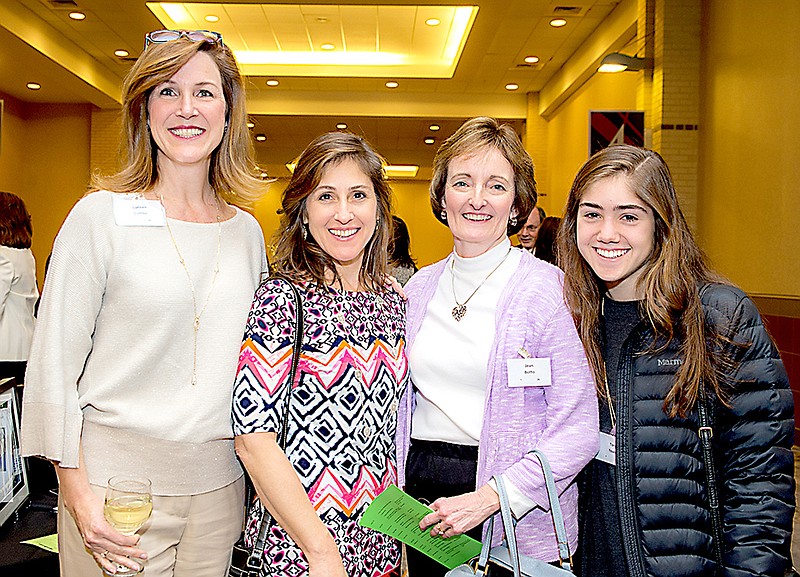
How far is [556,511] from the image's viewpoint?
1.80m

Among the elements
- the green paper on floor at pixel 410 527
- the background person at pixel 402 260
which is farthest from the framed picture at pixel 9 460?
the background person at pixel 402 260

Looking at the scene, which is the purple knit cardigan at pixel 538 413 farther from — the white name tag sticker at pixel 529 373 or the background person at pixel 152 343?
the background person at pixel 152 343

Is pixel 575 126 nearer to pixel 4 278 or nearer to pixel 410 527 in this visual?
pixel 4 278

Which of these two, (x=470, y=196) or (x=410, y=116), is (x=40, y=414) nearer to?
(x=470, y=196)

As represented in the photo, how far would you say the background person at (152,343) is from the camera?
1721mm

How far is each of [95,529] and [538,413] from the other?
1.08m

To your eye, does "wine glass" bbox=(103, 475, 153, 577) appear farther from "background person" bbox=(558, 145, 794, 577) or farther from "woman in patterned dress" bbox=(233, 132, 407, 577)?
"background person" bbox=(558, 145, 794, 577)

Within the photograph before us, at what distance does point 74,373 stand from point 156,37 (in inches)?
33.4

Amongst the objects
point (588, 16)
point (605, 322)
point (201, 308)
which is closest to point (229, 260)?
point (201, 308)

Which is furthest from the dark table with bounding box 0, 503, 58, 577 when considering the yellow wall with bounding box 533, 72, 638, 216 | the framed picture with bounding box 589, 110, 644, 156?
the yellow wall with bounding box 533, 72, 638, 216

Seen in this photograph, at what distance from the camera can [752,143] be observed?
6.65m

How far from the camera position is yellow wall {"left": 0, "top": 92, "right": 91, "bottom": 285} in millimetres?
13656

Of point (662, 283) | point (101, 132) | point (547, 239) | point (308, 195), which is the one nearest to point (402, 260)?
point (547, 239)

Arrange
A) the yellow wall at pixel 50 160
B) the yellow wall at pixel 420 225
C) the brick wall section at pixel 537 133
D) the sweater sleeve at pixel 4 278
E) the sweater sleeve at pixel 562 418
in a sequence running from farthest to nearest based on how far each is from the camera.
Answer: the yellow wall at pixel 420 225
the yellow wall at pixel 50 160
the brick wall section at pixel 537 133
the sweater sleeve at pixel 4 278
the sweater sleeve at pixel 562 418
